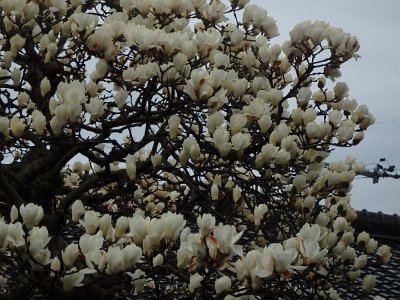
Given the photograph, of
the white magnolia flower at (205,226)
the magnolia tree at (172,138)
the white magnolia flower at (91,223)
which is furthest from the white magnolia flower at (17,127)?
the white magnolia flower at (205,226)

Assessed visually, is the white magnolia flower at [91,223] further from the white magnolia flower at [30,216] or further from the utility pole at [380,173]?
the utility pole at [380,173]

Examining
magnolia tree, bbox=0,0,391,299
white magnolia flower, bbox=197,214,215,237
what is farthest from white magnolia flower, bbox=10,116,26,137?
white magnolia flower, bbox=197,214,215,237

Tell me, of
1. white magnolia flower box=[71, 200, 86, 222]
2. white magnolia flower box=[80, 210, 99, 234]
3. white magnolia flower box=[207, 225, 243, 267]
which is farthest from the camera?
white magnolia flower box=[71, 200, 86, 222]

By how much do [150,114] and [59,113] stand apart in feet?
1.83

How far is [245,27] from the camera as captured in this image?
4.05m

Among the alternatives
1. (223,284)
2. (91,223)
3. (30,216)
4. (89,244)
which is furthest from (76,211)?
(223,284)

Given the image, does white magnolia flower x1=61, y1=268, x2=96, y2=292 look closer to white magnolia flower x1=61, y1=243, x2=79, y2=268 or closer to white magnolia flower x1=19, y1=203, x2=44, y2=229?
white magnolia flower x1=61, y1=243, x2=79, y2=268

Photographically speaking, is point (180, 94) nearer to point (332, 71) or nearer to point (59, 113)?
point (59, 113)

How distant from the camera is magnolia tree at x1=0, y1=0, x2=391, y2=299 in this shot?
2.56m

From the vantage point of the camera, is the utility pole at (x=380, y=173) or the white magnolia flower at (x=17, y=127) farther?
the utility pole at (x=380, y=173)

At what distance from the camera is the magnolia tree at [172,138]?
2562 millimetres

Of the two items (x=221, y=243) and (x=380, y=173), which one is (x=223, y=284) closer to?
(x=221, y=243)

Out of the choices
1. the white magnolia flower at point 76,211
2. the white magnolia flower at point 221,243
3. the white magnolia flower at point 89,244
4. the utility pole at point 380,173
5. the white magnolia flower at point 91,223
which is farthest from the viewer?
the utility pole at point 380,173

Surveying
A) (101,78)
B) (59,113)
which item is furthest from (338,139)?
(59,113)
